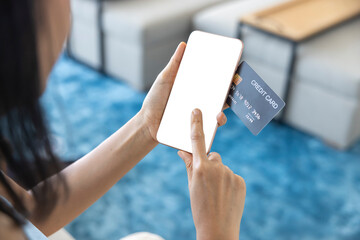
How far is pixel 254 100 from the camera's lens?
2.99ft

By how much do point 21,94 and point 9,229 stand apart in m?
0.20

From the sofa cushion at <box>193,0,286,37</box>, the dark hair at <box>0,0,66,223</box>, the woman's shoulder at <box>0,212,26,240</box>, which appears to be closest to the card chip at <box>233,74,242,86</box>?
the dark hair at <box>0,0,66,223</box>

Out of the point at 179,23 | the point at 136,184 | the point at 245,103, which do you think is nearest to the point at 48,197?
the point at 245,103

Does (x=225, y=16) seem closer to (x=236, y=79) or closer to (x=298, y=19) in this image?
(x=298, y=19)

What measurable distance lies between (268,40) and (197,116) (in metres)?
1.48

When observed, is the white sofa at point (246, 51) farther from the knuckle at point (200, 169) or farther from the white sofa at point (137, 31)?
the knuckle at point (200, 169)

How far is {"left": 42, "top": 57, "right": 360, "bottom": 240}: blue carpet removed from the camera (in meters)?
1.71

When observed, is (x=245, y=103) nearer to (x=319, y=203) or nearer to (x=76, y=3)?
(x=319, y=203)

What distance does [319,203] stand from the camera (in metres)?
1.84

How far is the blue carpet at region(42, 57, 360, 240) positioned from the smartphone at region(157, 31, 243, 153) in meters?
0.66

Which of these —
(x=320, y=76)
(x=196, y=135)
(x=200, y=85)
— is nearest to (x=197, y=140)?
(x=196, y=135)

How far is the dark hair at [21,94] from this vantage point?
0.59m

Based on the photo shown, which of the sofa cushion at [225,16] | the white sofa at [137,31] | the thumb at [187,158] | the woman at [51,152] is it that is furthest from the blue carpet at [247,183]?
the thumb at [187,158]

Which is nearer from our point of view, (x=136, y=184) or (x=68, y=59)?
(x=136, y=184)
